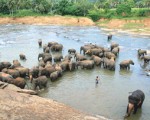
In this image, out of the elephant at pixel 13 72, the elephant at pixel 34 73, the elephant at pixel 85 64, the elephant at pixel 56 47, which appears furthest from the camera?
the elephant at pixel 56 47

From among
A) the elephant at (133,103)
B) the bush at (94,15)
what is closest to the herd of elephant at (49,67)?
the elephant at (133,103)

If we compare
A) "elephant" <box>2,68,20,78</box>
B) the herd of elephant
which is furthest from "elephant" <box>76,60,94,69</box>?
"elephant" <box>2,68,20,78</box>

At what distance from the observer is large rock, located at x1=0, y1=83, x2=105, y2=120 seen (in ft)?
42.9

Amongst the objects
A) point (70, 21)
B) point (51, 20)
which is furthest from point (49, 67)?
point (51, 20)

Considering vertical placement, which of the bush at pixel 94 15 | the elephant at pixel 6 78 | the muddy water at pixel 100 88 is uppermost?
the bush at pixel 94 15

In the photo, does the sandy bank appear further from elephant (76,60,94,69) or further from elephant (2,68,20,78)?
elephant (2,68,20,78)

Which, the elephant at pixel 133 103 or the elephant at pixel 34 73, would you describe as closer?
the elephant at pixel 133 103

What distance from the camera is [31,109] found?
13852 millimetres

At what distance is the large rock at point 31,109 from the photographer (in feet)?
42.9

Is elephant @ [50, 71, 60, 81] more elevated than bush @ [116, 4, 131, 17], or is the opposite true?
bush @ [116, 4, 131, 17]

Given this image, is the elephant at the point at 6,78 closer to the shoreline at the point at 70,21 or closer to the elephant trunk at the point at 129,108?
the elephant trunk at the point at 129,108

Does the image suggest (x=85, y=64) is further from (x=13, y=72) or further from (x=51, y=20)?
(x=51, y=20)

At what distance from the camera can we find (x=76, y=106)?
17.0 metres

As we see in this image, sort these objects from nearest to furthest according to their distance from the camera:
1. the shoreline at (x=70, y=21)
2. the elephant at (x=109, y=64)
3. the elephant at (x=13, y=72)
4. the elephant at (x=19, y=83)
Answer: the elephant at (x=19, y=83), the elephant at (x=13, y=72), the elephant at (x=109, y=64), the shoreline at (x=70, y=21)
